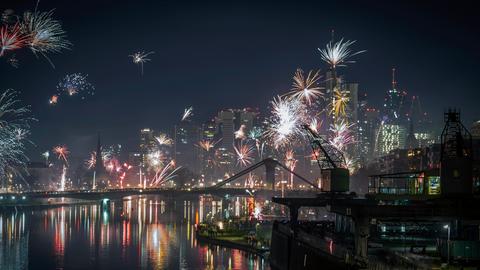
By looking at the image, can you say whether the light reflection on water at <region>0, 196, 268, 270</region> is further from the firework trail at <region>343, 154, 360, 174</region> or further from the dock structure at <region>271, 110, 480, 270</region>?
the firework trail at <region>343, 154, 360, 174</region>

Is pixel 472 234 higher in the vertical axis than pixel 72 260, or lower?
higher

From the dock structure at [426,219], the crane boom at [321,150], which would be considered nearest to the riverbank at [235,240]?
the crane boom at [321,150]

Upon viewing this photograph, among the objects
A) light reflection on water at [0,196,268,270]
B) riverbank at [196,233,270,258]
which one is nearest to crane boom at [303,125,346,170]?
riverbank at [196,233,270,258]

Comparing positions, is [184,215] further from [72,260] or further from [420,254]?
[420,254]

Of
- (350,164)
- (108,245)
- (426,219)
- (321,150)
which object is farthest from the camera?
(350,164)

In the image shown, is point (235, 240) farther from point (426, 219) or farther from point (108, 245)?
point (426, 219)

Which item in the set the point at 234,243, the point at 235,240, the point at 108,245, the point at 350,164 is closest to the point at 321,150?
the point at 234,243

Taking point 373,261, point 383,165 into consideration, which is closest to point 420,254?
point 373,261

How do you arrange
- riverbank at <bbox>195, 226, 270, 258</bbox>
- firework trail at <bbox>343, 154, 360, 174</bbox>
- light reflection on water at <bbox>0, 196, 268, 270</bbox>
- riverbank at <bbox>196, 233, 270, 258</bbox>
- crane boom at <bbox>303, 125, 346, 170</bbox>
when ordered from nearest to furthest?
1. light reflection on water at <bbox>0, 196, 268, 270</bbox>
2. crane boom at <bbox>303, 125, 346, 170</bbox>
3. riverbank at <bbox>196, 233, 270, 258</bbox>
4. riverbank at <bbox>195, 226, 270, 258</bbox>
5. firework trail at <bbox>343, 154, 360, 174</bbox>
